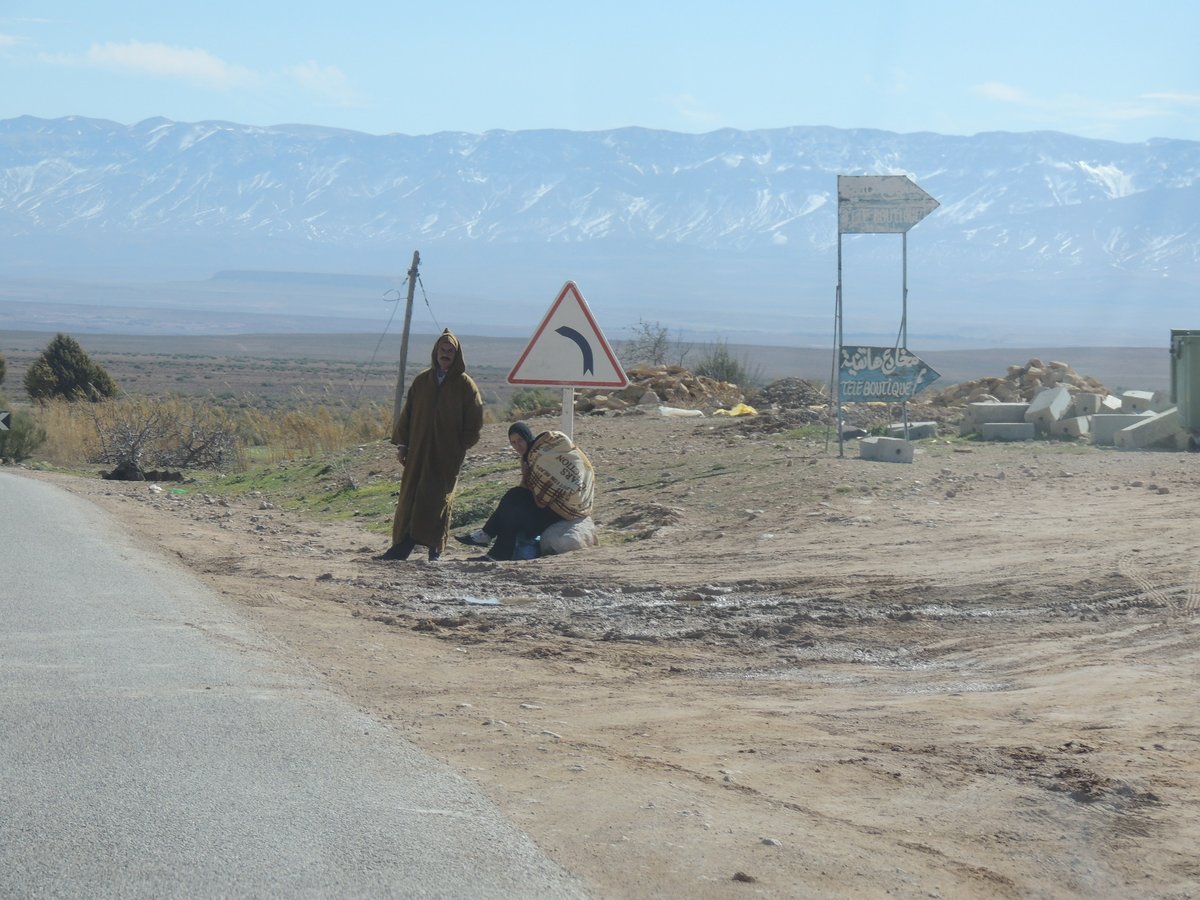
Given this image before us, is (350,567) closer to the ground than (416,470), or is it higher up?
closer to the ground

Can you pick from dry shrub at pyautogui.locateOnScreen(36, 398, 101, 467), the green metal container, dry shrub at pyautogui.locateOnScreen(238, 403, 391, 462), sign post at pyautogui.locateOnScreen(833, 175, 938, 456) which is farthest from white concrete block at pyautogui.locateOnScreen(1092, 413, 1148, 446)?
dry shrub at pyautogui.locateOnScreen(36, 398, 101, 467)

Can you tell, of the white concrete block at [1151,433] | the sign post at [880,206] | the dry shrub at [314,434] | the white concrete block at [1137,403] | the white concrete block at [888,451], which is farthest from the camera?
the dry shrub at [314,434]

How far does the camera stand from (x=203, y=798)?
456 centimetres

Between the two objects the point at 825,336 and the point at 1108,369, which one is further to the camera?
the point at 825,336

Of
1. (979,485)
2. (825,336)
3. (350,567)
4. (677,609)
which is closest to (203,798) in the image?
(677,609)

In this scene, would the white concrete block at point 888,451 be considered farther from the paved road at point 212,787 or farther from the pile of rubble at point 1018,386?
the paved road at point 212,787

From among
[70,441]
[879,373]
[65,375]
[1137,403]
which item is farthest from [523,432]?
[65,375]

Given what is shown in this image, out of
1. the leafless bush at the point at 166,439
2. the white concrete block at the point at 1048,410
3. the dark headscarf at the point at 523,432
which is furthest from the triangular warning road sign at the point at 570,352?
the leafless bush at the point at 166,439

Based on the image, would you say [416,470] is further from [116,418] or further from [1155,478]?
[116,418]

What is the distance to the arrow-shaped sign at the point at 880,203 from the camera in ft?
50.3

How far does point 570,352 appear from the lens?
11.6m

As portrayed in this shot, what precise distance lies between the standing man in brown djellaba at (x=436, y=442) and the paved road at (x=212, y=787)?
3624 millimetres

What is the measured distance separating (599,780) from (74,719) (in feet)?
6.81

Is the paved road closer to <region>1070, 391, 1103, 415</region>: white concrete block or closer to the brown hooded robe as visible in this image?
the brown hooded robe
